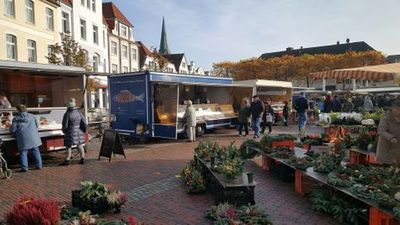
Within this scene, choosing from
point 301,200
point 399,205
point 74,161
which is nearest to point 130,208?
point 301,200

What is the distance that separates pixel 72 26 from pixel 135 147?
76.6 feet

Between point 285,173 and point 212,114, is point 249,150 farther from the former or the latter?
point 212,114

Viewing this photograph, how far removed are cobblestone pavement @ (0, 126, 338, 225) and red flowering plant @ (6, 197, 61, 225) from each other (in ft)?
8.02

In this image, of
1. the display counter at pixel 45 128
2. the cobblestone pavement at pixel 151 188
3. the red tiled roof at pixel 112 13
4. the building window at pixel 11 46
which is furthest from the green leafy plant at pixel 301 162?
the red tiled roof at pixel 112 13

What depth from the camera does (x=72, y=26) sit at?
3372 cm

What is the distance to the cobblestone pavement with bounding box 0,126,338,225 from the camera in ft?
20.0

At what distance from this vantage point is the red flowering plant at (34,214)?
11.1 feet

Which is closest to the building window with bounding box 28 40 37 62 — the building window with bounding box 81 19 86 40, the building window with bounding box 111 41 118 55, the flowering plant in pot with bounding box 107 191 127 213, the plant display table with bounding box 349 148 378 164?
the building window with bounding box 81 19 86 40

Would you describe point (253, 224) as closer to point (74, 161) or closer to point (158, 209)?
point (158, 209)

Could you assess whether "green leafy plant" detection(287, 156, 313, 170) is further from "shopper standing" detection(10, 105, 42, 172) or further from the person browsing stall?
"shopper standing" detection(10, 105, 42, 172)

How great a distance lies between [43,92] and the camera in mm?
14445

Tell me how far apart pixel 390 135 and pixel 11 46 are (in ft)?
84.1

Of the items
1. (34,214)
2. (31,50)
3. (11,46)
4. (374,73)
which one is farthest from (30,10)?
(34,214)

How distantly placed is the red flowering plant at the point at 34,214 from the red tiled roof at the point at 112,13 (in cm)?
4496
